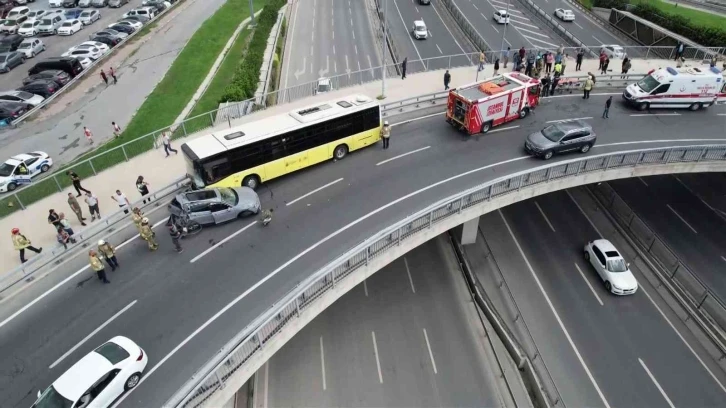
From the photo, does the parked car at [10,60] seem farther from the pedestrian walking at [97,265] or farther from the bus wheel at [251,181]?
the pedestrian walking at [97,265]

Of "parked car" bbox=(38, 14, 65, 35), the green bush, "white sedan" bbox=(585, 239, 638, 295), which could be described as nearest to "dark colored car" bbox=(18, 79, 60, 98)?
the green bush

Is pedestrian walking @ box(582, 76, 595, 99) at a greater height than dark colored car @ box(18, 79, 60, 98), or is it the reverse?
pedestrian walking @ box(582, 76, 595, 99)

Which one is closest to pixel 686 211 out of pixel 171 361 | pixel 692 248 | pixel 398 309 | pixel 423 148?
pixel 692 248

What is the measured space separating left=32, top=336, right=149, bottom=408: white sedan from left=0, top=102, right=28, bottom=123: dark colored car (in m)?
32.8

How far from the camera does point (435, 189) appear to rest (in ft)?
73.1

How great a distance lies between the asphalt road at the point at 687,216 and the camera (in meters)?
26.2

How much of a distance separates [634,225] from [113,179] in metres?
30.5

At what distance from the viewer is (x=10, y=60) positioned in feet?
156

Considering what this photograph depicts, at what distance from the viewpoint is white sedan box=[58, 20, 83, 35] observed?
183 feet

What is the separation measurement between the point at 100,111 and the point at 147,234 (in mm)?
A: 26174

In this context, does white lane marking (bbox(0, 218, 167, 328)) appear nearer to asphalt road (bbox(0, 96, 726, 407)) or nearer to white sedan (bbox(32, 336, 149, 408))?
asphalt road (bbox(0, 96, 726, 407))

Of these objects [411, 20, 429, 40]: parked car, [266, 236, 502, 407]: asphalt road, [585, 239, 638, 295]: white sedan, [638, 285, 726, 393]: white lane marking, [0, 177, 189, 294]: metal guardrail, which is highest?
[0, 177, 189, 294]: metal guardrail

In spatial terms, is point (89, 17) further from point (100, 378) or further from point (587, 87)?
point (100, 378)

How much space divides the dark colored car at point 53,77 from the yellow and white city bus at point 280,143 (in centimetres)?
2991
